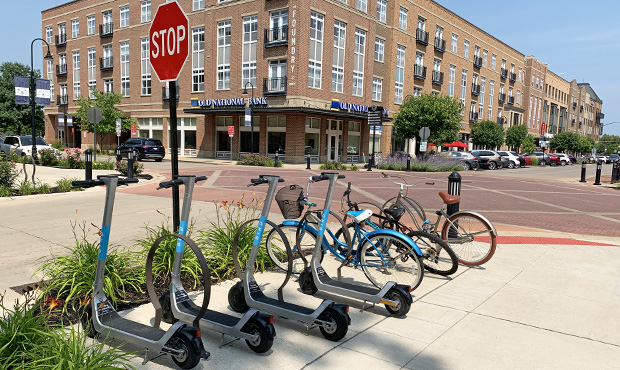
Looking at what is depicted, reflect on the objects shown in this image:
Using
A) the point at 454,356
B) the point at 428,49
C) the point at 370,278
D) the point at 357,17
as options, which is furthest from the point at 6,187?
the point at 428,49

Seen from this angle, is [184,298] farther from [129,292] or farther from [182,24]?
[182,24]

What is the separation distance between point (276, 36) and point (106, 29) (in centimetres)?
2311

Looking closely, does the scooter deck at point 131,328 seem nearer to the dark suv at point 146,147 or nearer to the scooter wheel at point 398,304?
the scooter wheel at point 398,304

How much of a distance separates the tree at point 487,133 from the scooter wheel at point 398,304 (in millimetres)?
52882

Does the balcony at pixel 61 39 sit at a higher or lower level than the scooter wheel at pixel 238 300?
higher

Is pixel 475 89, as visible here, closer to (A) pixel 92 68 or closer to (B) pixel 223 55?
(B) pixel 223 55

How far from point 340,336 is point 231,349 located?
0.88 metres

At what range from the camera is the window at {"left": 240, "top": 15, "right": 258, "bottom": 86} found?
34.3m

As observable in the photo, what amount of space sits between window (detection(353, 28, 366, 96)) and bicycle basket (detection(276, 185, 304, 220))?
110ft

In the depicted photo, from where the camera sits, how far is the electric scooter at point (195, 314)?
3291 millimetres

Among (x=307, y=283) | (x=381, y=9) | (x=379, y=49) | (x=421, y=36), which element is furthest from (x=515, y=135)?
(x=307, y=283)

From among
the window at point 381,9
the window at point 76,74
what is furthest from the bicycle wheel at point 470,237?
the window at point 76,74

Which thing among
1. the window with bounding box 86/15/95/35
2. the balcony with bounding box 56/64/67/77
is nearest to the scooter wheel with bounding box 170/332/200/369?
the window with bounding box 86/15/95/35

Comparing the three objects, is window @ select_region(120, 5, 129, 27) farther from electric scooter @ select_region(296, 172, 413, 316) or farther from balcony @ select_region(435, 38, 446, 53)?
electric scooter @ select_region(296, 172, 413, 316)
